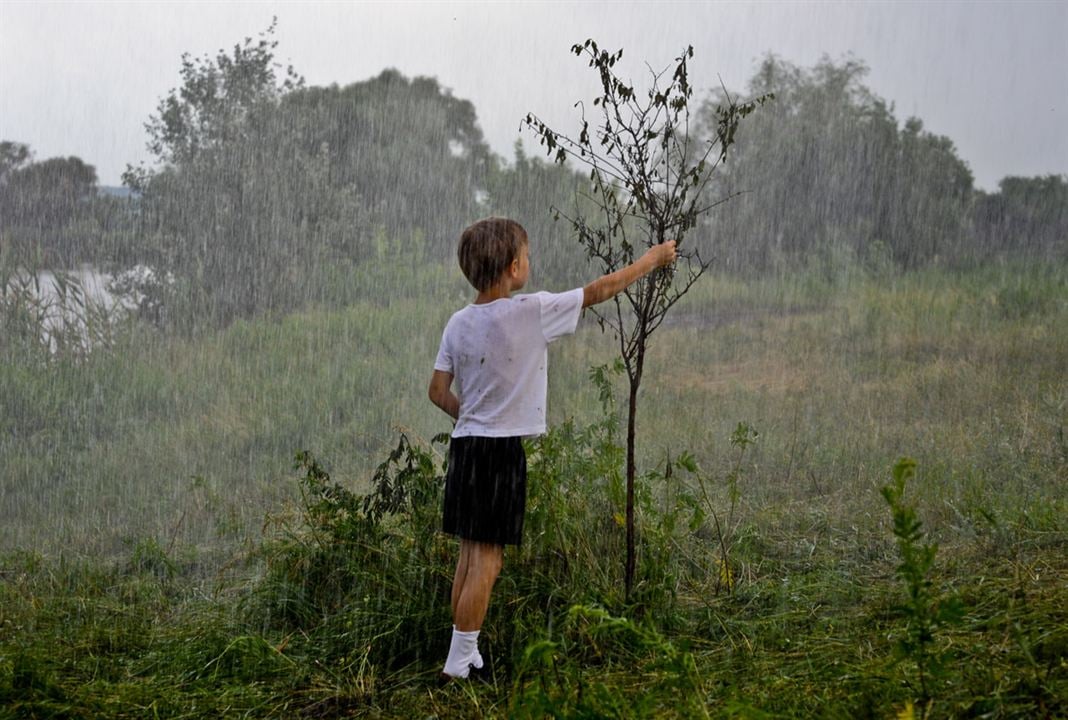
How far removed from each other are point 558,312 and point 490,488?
24.3 inches

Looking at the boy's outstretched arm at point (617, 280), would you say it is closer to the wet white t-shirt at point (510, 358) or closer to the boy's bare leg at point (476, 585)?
the wet white t-shirt at point (510, 358)

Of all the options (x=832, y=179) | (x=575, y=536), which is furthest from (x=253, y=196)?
(x=575, y=536)

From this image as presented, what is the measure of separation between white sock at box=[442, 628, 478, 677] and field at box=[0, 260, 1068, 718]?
6 cm

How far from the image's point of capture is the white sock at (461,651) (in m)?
3.44

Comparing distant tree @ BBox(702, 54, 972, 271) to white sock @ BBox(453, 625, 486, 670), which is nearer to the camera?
white sock @ BBox(453, 625, 486, 670)

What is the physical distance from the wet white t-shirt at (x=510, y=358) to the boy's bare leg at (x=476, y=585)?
0.40 m

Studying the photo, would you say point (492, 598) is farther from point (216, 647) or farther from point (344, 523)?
point (216, 647)

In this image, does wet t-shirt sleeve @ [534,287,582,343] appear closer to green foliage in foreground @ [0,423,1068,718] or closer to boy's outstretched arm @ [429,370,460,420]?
boy's outstretched arm @ [429,370,460,420]

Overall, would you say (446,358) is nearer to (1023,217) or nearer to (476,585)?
(476,585)

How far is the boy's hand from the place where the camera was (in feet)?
11.5

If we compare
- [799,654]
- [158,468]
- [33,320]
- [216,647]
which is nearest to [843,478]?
[799,654]

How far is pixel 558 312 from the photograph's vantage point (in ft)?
11.3

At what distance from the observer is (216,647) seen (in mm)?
3836

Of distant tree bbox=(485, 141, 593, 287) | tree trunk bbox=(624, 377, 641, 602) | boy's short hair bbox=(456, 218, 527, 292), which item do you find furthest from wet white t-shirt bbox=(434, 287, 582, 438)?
distant tree bbox=(485, 141, 593, 287)
